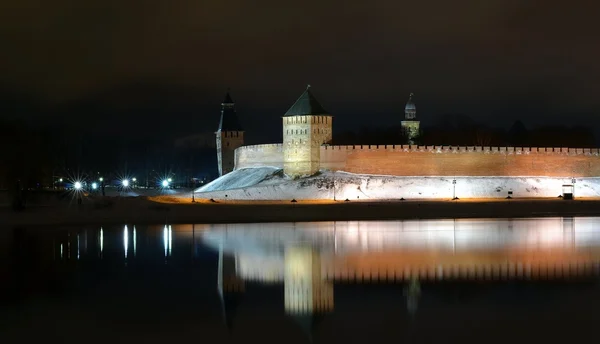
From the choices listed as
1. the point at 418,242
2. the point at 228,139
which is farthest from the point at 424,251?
the point at 228,139

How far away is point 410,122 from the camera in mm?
56562

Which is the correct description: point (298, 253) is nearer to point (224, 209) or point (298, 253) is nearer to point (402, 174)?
point (224, 209)

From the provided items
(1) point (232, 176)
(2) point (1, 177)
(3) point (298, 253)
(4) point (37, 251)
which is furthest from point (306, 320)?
(1) point (232, 176)

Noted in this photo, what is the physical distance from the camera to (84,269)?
1562 centimetres

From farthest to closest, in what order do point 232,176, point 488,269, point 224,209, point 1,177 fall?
point 232,176 < point 1,177 < point 224,209 < point 488,269

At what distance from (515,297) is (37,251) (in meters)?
11.5

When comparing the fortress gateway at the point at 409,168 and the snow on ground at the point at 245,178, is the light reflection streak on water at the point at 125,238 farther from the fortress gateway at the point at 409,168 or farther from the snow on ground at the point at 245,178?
the snow on ground at the point at 245,178

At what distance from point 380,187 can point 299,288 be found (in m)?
29.5

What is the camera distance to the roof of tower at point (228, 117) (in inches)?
2219

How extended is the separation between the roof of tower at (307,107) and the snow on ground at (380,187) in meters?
3.54

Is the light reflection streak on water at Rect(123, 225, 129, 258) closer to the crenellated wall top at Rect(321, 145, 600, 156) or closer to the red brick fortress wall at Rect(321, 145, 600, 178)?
the red brick fortress wall at Rect(321, 145, 600, 178)

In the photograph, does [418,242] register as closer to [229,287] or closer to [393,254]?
[393,254]

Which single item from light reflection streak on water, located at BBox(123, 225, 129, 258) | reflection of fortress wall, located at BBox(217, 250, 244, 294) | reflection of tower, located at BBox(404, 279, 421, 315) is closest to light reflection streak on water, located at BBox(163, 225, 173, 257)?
light reflection streak on water, located at BBox(123, 225, 129, 258)

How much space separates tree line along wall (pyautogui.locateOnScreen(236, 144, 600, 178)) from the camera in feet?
147
